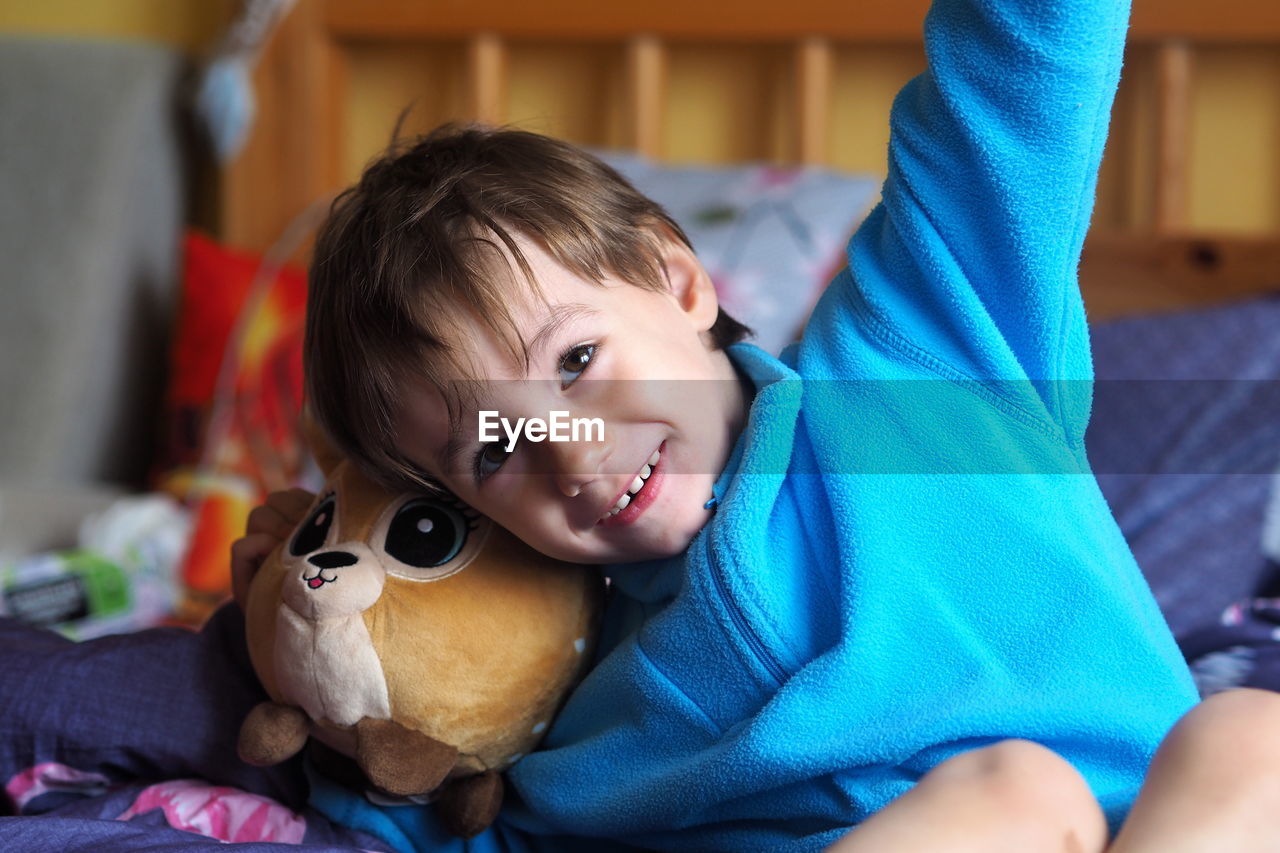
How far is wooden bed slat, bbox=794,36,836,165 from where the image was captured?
1684mm

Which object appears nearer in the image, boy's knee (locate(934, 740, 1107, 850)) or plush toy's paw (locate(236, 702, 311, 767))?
boy's knee (locate(934, 740, 1107, 850))

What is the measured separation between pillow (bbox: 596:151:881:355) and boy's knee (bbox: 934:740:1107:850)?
38.3 inches

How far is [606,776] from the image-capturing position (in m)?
0.73

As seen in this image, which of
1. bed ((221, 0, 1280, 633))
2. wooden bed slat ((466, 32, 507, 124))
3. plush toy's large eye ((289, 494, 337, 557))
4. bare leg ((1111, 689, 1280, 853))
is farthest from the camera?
wooden bed slat ((466, 32, 507, 124))

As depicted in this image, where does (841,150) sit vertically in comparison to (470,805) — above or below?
above

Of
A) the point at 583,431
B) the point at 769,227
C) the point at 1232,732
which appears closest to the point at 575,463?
the point at 583,431

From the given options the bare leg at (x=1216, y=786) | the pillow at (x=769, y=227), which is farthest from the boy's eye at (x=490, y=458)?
the pillow at (x=769, y=227)

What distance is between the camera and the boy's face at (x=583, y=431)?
0.70 m

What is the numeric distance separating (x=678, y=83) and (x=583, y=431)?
125cm

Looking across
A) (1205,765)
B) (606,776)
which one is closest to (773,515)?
(606,776)

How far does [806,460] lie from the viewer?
75cm

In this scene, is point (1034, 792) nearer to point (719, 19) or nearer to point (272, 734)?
point (272, 734)

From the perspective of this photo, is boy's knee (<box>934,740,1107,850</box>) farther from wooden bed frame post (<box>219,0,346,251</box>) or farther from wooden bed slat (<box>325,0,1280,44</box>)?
wooden bed frame post (<box>219,0,346,251</box>)

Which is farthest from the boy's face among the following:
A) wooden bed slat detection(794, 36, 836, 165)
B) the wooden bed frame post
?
the wooden bed frame post
